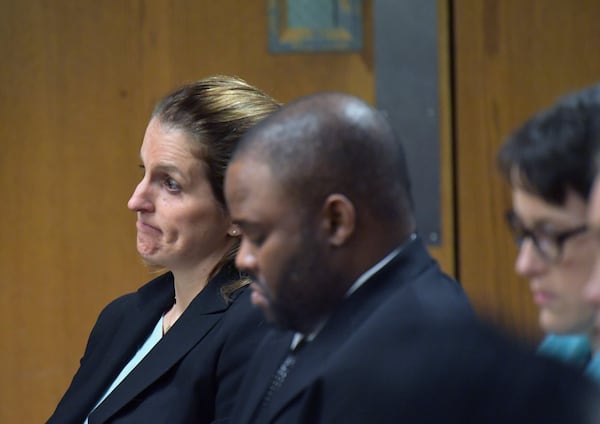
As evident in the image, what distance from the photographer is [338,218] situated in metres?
1.19

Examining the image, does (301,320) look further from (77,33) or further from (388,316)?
(77,33)

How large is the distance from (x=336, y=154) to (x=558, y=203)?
265 mm

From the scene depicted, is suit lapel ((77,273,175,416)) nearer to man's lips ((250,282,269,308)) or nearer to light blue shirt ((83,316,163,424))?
light blue shirt ((83,316,163,424))

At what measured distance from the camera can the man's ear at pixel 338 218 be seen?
1.18m

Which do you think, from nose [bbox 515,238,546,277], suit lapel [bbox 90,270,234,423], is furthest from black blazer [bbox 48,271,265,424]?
Answer: nose [bbox 515,238,546,277]

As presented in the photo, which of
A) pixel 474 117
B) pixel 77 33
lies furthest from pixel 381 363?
pixel 77 33

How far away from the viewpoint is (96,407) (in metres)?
1.75

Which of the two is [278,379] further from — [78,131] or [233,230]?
[78,131]

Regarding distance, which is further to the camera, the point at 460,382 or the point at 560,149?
the point at 560,149

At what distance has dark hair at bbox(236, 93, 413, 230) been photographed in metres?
1.19

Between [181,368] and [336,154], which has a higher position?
[336,154]

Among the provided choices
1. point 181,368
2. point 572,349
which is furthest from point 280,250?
point 181,368

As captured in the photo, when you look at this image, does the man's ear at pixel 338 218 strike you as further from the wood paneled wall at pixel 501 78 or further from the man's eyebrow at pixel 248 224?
the wood paneled wall at pixel 501 78

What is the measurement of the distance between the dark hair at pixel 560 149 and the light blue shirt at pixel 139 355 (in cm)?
88
